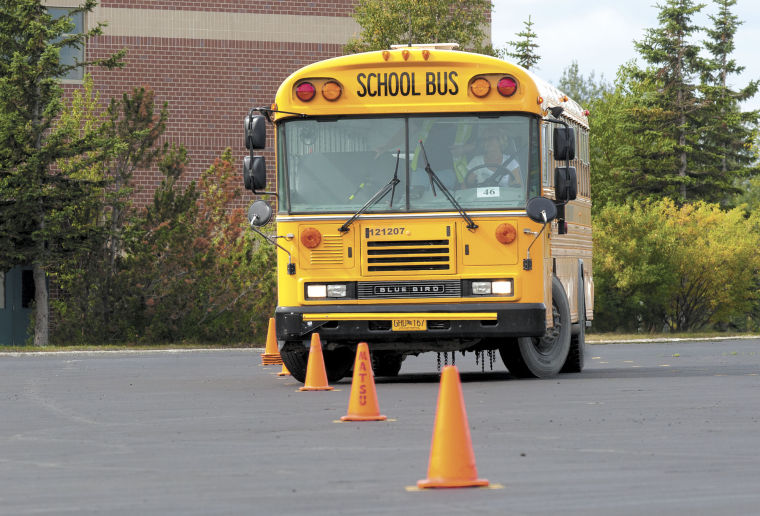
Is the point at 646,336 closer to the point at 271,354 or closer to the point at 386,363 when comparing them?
the point at 271,354

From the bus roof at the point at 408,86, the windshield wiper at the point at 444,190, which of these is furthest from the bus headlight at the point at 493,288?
the bus roof at the point at 408,86

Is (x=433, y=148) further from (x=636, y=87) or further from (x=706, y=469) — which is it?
(x=636, y=87)

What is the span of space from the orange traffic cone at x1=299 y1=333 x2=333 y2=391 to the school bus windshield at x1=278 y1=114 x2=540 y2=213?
1667 mm

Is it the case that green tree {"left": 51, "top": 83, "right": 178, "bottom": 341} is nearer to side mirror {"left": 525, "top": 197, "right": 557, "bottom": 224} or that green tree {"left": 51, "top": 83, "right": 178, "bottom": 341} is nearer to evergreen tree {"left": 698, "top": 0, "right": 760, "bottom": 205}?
side mirror {"left": 525, "top": 197, "right": 557, "bottom": 224}

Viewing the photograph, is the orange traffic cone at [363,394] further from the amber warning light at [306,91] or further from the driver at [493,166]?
the amber warning light at [306,91]

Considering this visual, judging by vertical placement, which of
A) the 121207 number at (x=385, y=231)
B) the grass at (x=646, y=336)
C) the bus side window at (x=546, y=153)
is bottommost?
the grass at (x=646, y=336)

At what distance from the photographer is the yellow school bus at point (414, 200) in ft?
57.2

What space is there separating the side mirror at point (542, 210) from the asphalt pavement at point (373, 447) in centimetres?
188

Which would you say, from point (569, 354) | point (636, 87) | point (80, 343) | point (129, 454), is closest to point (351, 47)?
point (80, 343)

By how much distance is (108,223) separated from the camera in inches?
1431

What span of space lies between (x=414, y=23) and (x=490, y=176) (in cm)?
2473

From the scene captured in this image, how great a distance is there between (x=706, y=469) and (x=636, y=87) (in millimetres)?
60176

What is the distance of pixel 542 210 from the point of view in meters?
17.2

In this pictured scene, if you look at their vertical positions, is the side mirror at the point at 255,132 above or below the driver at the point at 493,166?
above
